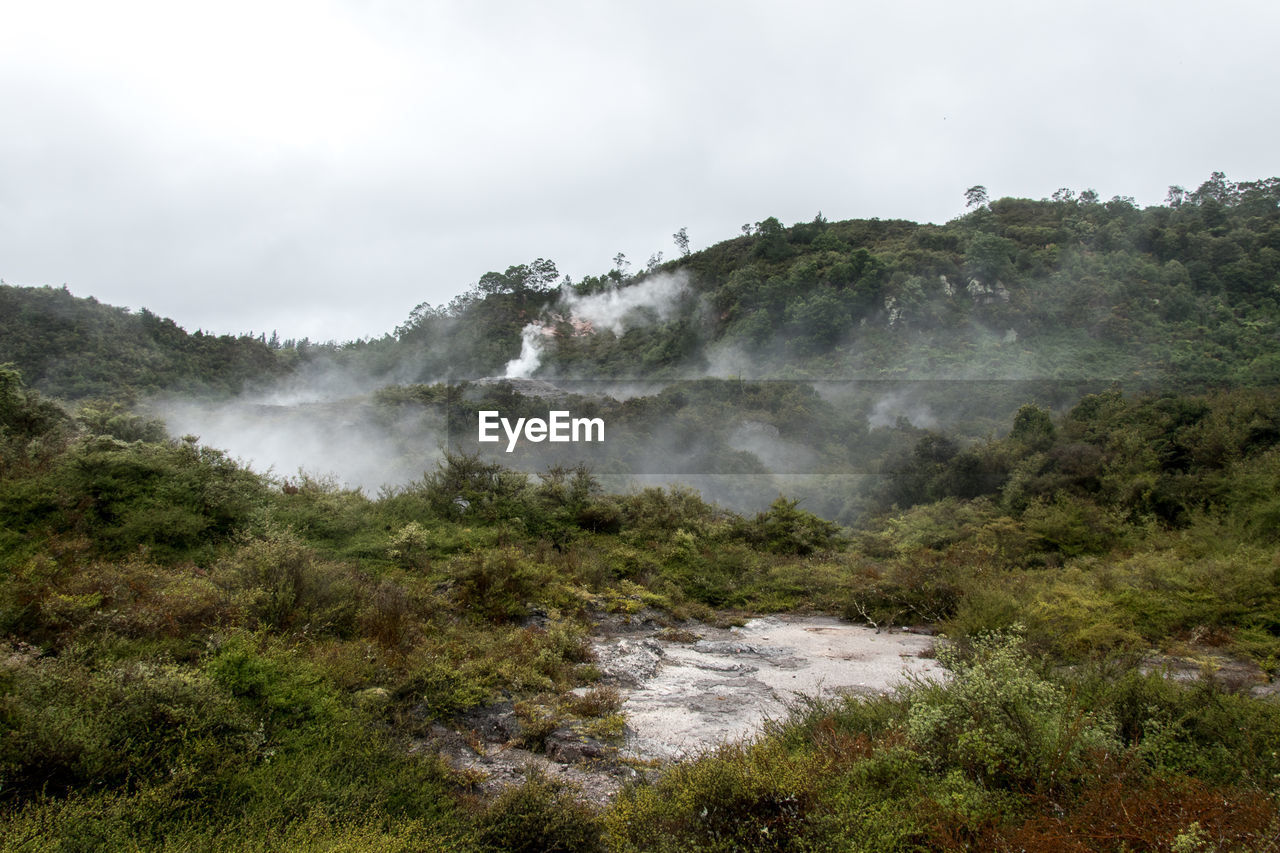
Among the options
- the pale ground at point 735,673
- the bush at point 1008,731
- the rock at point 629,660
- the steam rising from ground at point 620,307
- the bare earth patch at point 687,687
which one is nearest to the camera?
the bush at point 1008,731

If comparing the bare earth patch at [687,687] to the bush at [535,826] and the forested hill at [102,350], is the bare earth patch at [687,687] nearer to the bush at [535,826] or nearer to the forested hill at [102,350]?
the bush at [535,826]

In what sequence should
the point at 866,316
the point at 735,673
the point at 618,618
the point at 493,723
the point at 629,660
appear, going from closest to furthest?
the point at 493,723 < the point at 735,673 < the point at 629,660 < the point at 618,618 < the point at 866,316

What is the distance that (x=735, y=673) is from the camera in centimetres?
1012

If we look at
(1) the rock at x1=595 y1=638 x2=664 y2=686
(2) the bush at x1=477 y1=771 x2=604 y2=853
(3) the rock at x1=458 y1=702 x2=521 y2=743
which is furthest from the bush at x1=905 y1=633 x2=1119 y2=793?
(1) the rock at x1=595 y1=638 x2=664 y2=686

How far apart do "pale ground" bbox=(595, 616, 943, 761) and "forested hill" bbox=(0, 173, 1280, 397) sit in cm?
3626

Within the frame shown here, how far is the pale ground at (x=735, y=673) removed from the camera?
24.4 ft

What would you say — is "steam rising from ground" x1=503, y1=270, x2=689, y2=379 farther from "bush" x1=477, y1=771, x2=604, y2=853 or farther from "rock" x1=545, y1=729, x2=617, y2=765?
"bush" x1=477, y1=771, x2=604, y2=853

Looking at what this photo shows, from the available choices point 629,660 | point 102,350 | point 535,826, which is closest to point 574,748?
point 535,826

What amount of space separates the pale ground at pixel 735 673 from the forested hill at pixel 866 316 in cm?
3626

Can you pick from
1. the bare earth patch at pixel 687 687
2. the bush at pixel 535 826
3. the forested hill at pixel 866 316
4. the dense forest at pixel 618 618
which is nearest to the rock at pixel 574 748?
the bare earth patch at pixel 687 687

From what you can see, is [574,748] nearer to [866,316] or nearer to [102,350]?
[102,350]

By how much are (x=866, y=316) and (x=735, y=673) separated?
59.6 meters

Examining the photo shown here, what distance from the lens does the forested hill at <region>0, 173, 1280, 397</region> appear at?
43.0 meters

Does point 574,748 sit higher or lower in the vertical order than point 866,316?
lower
